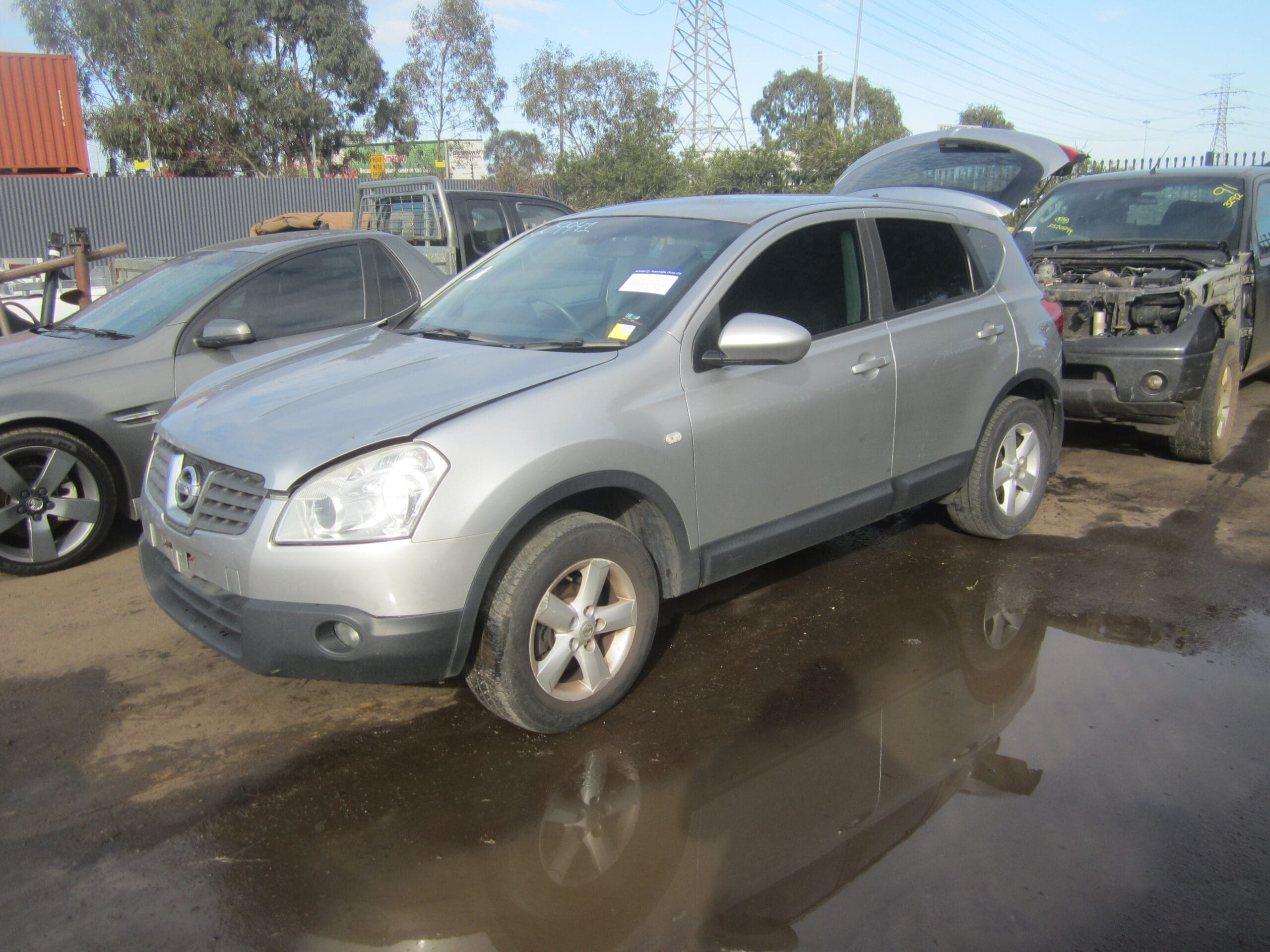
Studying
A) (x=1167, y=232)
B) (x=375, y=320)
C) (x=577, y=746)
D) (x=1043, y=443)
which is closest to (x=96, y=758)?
(x=577, y=746)

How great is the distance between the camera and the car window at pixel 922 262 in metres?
4.51

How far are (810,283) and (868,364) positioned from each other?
0.42 m

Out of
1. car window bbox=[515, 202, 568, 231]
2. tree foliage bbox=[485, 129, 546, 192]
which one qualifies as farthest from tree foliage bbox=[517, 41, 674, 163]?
car window bbox=[515, 202, 568, 231]

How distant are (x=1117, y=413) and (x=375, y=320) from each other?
4.87 meters

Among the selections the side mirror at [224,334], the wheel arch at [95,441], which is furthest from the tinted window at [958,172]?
the wheel arch at [95,441]

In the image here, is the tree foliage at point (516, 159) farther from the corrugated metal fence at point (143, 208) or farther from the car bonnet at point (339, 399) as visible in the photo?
the car bonnet at point (339, 399)

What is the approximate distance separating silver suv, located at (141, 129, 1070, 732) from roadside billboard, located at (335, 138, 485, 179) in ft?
105

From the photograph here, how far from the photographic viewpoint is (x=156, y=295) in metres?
5.82

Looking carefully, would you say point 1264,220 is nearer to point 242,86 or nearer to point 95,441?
point 95,441

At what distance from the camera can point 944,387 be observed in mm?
4594

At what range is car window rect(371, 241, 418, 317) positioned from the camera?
6207mm

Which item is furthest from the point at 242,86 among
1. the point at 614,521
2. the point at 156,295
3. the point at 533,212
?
the point at 614,521

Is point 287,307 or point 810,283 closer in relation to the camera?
point 810,283

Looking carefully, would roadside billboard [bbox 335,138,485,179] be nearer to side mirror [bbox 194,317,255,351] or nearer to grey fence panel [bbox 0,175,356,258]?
grey fence panel [bbox 0,175,356,258]
